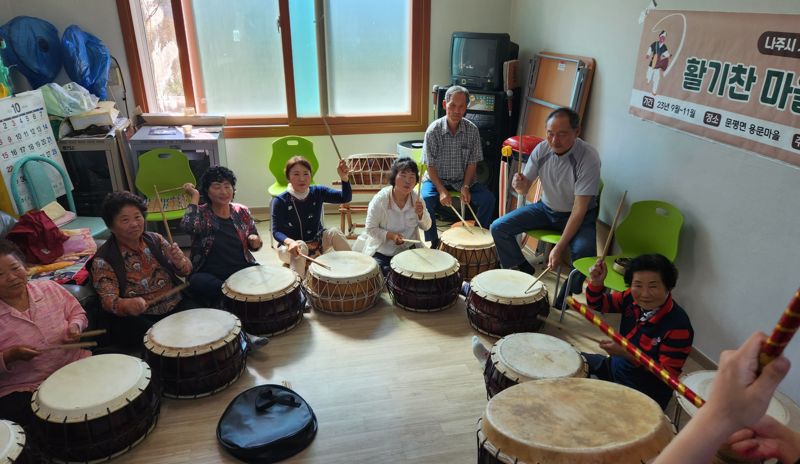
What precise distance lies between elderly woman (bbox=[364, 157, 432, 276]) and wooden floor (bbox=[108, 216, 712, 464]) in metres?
0.45

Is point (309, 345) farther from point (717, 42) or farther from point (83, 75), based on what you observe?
point (83, 75)

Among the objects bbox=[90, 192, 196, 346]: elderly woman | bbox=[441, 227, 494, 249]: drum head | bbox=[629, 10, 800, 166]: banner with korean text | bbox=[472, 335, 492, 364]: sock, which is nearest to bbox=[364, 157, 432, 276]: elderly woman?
bbox=[441, 227, 494, 249]: drum head

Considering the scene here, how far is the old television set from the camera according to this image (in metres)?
4.71

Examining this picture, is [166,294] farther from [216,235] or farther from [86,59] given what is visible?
[86,59]

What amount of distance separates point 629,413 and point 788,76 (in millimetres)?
1861

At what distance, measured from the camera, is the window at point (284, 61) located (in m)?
4.86

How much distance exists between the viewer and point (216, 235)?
334 cm

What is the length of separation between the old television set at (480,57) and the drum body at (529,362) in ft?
9.96

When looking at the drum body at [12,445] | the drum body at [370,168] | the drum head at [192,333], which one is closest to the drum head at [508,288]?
the drum head at [192,333]

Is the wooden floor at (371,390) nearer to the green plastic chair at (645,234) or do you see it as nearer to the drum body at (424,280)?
the drum body at (424,280)

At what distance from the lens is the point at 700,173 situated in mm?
2961

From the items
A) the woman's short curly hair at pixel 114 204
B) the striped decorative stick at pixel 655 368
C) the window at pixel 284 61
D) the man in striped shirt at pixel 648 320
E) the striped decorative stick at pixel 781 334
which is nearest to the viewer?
the striped decorative stick at pixel 781 334

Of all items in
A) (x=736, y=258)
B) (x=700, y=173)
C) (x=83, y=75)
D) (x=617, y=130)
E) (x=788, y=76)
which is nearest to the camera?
(x=788, y=76)

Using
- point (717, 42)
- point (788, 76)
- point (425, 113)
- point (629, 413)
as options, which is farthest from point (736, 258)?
point (425, 113)
